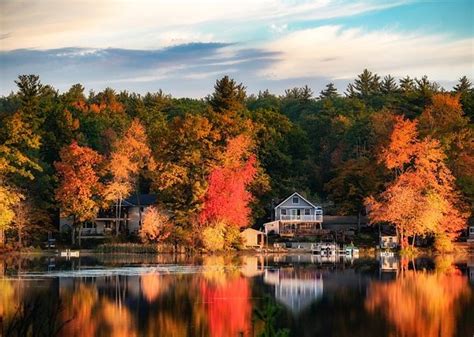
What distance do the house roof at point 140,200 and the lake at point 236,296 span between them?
16712mm

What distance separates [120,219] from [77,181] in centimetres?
775

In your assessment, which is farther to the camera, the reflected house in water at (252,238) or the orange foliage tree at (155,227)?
the reflected house in water at (252,238)

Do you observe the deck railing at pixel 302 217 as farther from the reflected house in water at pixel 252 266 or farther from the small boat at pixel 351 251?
the reflected house in water at pixel 252 266

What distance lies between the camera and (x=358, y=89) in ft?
372

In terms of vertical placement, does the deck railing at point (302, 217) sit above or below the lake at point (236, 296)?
above

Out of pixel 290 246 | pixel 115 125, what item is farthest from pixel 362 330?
pixel 115 125

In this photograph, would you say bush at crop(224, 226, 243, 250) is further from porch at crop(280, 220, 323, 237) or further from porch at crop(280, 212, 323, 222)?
porch at crop(280, 212, 323, 222)

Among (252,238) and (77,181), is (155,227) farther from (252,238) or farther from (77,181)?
(252,238)

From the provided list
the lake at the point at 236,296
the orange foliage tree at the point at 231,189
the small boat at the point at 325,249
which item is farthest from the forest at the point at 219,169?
the lake at the point at 236,296

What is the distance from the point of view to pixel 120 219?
230ft

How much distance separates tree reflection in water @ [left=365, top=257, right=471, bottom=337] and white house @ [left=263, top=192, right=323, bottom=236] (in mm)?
25336

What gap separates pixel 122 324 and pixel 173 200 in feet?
122

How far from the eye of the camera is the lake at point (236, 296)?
2642 centimetres

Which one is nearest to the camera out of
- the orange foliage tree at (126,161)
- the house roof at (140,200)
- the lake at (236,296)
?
the lake at (236,296)
